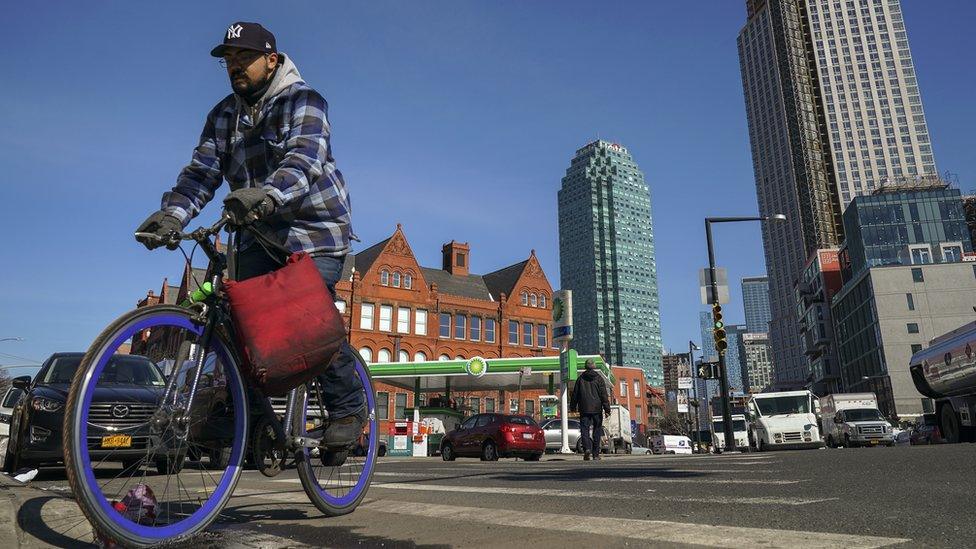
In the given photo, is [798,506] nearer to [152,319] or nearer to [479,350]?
[152,319]

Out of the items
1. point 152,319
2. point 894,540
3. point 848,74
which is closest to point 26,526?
point 152,319

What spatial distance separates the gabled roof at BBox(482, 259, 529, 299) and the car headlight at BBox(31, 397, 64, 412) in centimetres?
5108

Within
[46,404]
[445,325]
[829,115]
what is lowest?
[46,404]

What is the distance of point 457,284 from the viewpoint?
58.3 m

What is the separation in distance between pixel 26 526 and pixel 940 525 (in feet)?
11.6

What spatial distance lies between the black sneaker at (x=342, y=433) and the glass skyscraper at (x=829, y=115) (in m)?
151

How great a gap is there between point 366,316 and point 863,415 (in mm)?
33630

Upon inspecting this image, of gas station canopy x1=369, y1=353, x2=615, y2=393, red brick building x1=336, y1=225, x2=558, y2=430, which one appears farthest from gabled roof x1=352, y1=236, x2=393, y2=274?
gas station canopy x1=369, y1=353, x2=615, y2=393

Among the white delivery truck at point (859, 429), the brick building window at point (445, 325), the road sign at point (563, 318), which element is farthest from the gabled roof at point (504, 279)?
the white delivery truck at point (859, 429)

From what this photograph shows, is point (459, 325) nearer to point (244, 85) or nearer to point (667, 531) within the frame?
point (244, 85)

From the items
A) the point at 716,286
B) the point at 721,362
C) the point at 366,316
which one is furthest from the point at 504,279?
the point at 721,362

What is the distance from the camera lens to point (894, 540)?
2.02 m

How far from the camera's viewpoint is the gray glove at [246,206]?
2.66 m

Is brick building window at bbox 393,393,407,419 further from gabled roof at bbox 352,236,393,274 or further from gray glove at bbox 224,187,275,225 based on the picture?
gray glove at bbox 224,187,275,225
